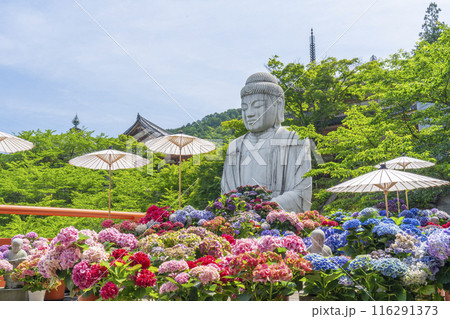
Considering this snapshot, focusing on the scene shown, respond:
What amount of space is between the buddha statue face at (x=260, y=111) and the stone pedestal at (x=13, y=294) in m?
5.61

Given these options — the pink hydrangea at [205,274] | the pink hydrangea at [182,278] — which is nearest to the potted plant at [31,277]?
the pink hydrangea at [182,278]

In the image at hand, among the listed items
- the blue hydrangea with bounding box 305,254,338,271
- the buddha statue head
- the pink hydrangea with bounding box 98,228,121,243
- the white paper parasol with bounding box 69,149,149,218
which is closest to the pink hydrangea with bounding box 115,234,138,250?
the pink hydrangea with bounding box 98,228,121,243

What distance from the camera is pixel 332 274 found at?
2.56m

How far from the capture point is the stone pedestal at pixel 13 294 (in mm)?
3604

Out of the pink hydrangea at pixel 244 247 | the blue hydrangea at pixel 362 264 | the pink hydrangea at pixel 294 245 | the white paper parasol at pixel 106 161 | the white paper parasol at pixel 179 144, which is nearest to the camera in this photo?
the blue hydrangea at pixel 362 264

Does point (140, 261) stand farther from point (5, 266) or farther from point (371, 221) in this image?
point (371, 221)

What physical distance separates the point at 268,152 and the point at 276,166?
344 mm

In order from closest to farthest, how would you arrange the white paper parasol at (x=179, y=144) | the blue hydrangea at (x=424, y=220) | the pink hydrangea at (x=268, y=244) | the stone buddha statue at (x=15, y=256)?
the pink hydrangea at (x=268, y=244) → the stone buddha statue at (x=15, y=256) → the blue hydrangea at (x=424, y=220) → the white paper parasol at (x=179, y=144)

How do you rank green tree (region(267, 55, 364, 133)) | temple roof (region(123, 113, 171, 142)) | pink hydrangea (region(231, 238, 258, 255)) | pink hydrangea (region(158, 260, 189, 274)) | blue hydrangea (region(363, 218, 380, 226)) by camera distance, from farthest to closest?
temple roof (region(123, 113, 171, 142)) < green tree (region(267, 55, 364, 133)) < blue hydrangea (region(363, 218, 380, 226)) < pink hydrangea (region(231, 238, 258, 255)) < pink hydrangea (region(158, 260, 189, 274))

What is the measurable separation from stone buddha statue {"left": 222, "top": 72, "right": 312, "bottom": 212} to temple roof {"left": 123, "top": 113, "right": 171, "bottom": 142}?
46.3 ft

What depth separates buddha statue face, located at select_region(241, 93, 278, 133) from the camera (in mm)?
8055

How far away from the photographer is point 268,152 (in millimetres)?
7902

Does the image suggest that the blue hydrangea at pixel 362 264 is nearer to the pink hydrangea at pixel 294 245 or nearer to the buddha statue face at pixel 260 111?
the pink hydrangea at pixel 294 245

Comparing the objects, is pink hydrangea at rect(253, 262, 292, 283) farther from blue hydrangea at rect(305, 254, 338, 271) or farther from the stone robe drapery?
the stone robe drapery
